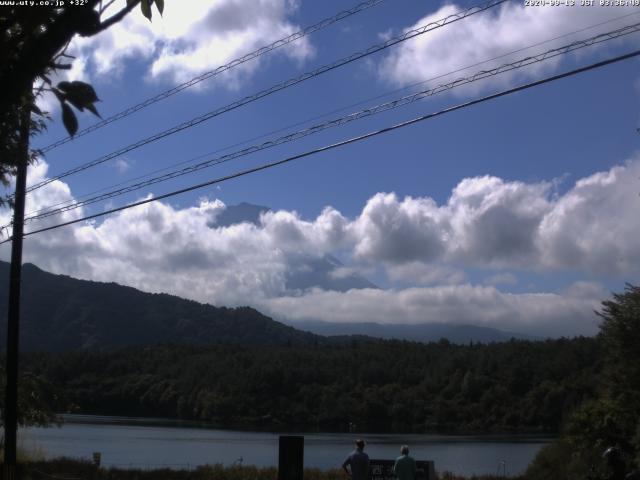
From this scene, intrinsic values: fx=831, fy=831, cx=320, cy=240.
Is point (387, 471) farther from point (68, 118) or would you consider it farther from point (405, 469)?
point (68, 118)

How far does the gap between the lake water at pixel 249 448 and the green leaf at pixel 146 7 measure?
34704mm

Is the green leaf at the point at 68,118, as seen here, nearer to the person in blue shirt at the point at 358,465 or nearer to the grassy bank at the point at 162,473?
the person in blue shirt at the point at 358,465

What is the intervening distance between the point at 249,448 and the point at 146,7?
56.4m

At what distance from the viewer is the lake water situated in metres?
44.5

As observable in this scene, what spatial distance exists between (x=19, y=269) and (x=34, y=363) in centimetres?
8011

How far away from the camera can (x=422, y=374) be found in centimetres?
10088

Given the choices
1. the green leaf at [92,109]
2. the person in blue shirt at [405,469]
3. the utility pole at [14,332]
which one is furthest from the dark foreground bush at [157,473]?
the green leaf at [92,109]

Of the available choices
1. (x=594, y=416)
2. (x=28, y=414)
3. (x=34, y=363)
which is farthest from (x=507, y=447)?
(x=34, y=363)

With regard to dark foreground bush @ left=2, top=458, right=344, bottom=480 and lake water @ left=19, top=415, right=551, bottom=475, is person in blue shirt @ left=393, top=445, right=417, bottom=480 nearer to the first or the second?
dark foreground bush @ left=2, top=458, right=344, bottom=480

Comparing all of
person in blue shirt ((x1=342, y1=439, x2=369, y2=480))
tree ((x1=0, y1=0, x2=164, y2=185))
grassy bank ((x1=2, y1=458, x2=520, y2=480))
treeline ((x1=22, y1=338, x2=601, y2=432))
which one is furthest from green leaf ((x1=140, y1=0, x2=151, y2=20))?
treeline ((x1=22, y1=338, x2=601, y2=432))

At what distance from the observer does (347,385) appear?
9900 centimetres

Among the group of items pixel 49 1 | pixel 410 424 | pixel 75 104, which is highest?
pixel 49 1

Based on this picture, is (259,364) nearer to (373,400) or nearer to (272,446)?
(373,400)

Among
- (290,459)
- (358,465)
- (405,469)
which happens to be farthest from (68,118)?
(405,469)
